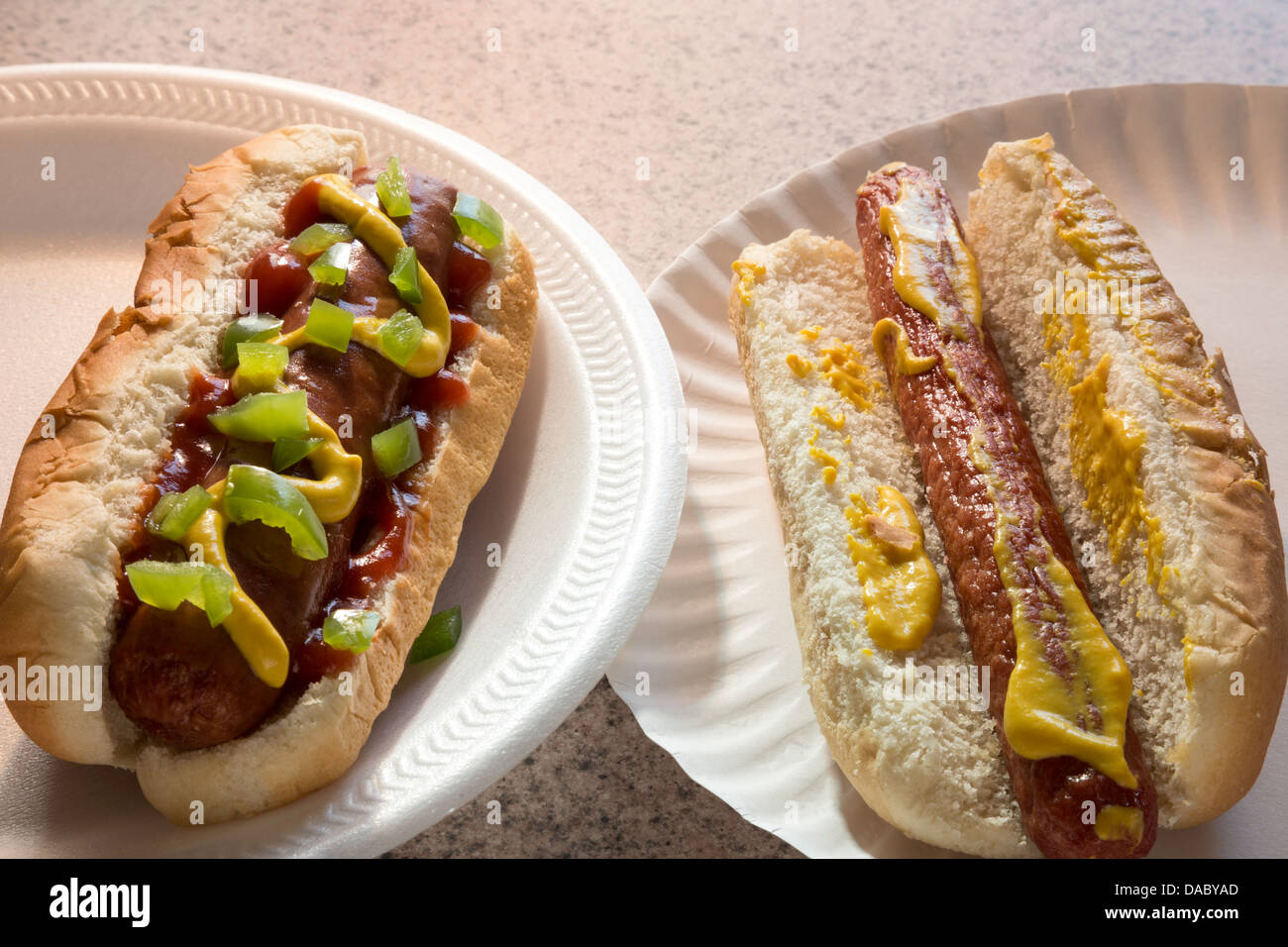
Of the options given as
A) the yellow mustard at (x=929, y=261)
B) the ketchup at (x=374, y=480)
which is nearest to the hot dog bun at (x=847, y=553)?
the yellow mustard at (x=929, y=261)

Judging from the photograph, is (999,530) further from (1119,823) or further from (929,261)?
(929,261)

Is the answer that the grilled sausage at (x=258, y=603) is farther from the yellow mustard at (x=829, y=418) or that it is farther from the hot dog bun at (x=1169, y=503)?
the hot dog bun at (x=1169, y=503)

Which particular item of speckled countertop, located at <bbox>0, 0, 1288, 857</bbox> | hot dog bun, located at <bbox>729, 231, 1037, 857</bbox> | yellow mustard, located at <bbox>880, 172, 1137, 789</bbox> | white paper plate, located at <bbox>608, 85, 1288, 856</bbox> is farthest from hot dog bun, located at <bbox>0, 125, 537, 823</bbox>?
yellow mustard, located at <bbox>880, 172, 1137, 789</bbox>

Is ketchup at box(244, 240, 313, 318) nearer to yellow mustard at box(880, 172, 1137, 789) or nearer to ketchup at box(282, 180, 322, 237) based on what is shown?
ketchup at box(282, 180, 322, 237)

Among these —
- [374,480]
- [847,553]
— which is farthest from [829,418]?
[374,480]
